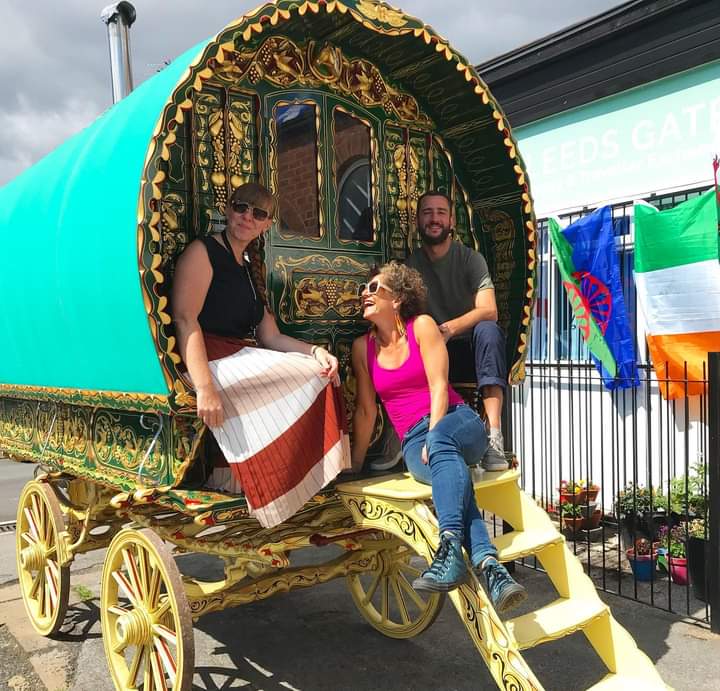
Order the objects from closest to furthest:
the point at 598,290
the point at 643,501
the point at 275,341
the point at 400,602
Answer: the point at 275,341, the point at 400,602, the point at 643,501, the point at 598,290

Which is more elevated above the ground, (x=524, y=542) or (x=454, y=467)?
(x=454, y=467)

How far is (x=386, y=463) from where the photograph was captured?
4066 millimetres

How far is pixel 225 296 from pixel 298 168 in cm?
91

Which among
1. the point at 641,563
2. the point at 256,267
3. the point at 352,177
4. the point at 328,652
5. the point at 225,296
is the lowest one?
the point at 328,652

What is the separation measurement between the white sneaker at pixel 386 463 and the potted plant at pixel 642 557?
254 centimetres

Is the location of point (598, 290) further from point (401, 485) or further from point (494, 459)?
point (401, 485)

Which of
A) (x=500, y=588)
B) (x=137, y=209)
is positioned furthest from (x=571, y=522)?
(x=137, y=209)

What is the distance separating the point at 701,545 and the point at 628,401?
94.8 inches

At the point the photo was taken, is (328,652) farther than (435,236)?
Yes

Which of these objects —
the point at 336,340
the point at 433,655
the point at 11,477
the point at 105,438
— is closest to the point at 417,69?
the point at 336,340

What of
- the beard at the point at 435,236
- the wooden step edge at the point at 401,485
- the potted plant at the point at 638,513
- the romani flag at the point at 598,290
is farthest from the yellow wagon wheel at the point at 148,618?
the romani flag at the point at 598,290

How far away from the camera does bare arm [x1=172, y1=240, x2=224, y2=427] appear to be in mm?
3109

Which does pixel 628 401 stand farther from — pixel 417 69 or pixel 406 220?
pixel 417 69

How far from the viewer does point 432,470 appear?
3314 millimetres
